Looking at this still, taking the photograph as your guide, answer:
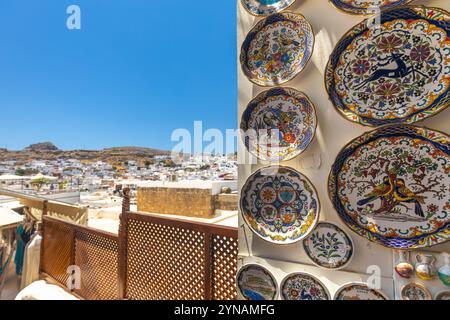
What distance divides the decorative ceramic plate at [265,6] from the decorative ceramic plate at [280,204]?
852 mm

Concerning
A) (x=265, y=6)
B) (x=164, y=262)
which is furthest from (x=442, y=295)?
(x=164, y=262)

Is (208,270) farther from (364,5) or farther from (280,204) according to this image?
(364,5)

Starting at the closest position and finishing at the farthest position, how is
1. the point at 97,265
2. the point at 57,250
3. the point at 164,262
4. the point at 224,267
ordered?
the point at 224,267 < the point at 164,262 < the point at 97,265 < the point at 57,250

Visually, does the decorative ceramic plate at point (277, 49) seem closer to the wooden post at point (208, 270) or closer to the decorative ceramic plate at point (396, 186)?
the decorative ceramic plate at point (396, 186)

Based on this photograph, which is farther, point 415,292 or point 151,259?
point 151,259

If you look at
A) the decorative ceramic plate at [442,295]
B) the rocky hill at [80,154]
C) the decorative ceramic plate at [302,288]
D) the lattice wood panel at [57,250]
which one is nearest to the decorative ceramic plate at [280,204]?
the decorative ceramic plate at [302,288]

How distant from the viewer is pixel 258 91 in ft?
3.49

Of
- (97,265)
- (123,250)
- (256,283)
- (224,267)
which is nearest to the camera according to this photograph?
(256,283)

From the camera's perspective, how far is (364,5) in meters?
0.82

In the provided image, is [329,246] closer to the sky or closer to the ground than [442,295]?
closer to the sky

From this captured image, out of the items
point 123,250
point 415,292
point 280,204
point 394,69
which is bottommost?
point 123,250

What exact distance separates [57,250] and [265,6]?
350 centimetres
